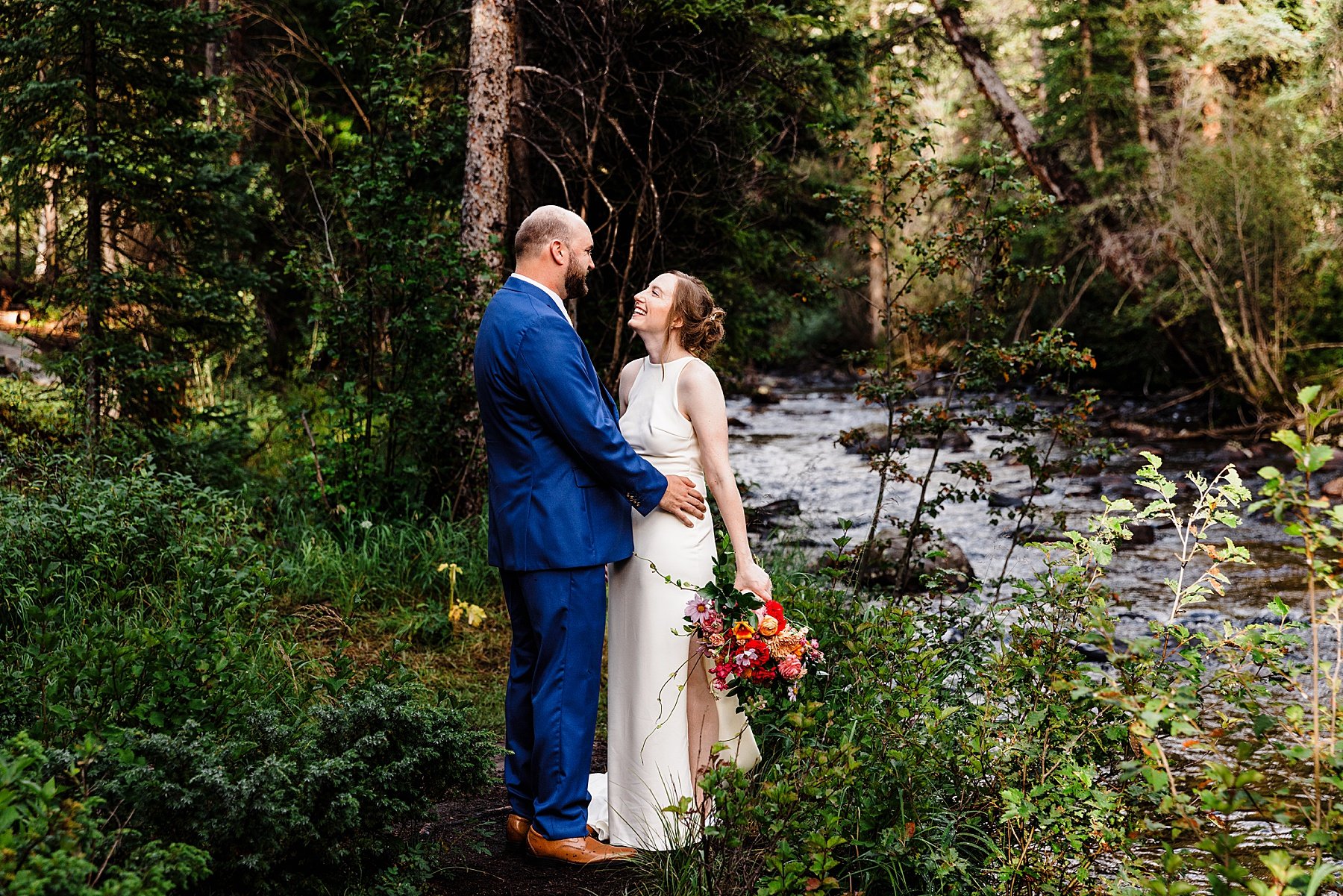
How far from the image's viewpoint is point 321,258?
7.84 metres

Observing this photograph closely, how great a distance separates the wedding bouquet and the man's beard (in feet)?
3.88

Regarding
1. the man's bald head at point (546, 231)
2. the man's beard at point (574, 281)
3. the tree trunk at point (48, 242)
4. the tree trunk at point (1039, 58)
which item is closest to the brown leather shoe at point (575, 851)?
the man's beard at point (574, 281)

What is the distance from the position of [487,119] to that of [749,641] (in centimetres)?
539

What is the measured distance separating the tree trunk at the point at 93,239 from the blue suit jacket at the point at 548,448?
495 cm

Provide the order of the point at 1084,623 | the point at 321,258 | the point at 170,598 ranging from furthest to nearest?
1. the point at 321,258
2. the point at 170,598
3. the point at 1084,623

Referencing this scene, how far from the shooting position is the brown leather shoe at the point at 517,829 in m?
3.74

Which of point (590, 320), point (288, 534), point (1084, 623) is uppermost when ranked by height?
point (590, 320)

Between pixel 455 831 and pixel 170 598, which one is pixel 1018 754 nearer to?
pixel 455 831

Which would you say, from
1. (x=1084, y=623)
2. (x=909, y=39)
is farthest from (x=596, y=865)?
(x=909, y=39)

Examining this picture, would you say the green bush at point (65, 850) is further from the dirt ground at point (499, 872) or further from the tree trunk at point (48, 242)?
the tree trunk at point (48, 242)

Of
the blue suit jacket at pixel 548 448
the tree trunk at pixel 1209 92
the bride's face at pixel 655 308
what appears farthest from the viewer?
the tree trunk at pixel 1209 92

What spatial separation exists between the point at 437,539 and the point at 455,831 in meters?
3.02

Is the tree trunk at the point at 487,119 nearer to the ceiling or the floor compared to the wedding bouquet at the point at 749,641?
nearer to the ceiling

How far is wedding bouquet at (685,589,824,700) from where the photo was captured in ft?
11.1
